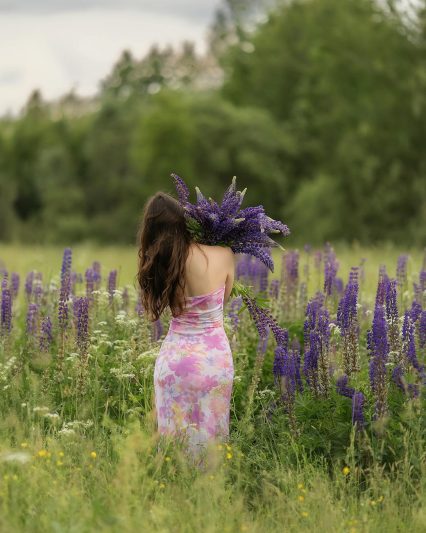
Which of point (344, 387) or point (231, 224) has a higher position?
point (231, 224)

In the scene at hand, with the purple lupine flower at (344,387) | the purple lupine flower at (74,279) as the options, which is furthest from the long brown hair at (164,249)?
the purple lupine flower at (74,279)

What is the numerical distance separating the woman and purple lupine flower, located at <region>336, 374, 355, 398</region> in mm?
697

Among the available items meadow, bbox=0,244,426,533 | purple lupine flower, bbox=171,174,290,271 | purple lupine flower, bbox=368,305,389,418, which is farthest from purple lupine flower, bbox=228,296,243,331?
purple lupine flower, bbox=368,305,389,418

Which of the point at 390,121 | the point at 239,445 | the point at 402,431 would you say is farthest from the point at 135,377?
the point at 390,121

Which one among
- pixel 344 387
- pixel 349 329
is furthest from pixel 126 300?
pixel 344 387

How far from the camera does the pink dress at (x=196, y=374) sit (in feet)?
18.5

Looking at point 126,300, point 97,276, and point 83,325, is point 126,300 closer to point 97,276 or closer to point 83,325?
point 97,276

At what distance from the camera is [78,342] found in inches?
262

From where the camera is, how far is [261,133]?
150ft

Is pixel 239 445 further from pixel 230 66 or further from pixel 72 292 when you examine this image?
pixel 230 66

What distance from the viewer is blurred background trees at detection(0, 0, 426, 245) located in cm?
3114

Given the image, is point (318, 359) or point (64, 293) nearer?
point (318, 359)

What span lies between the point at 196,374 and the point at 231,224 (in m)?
0.95

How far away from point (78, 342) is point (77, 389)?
1.08ft
